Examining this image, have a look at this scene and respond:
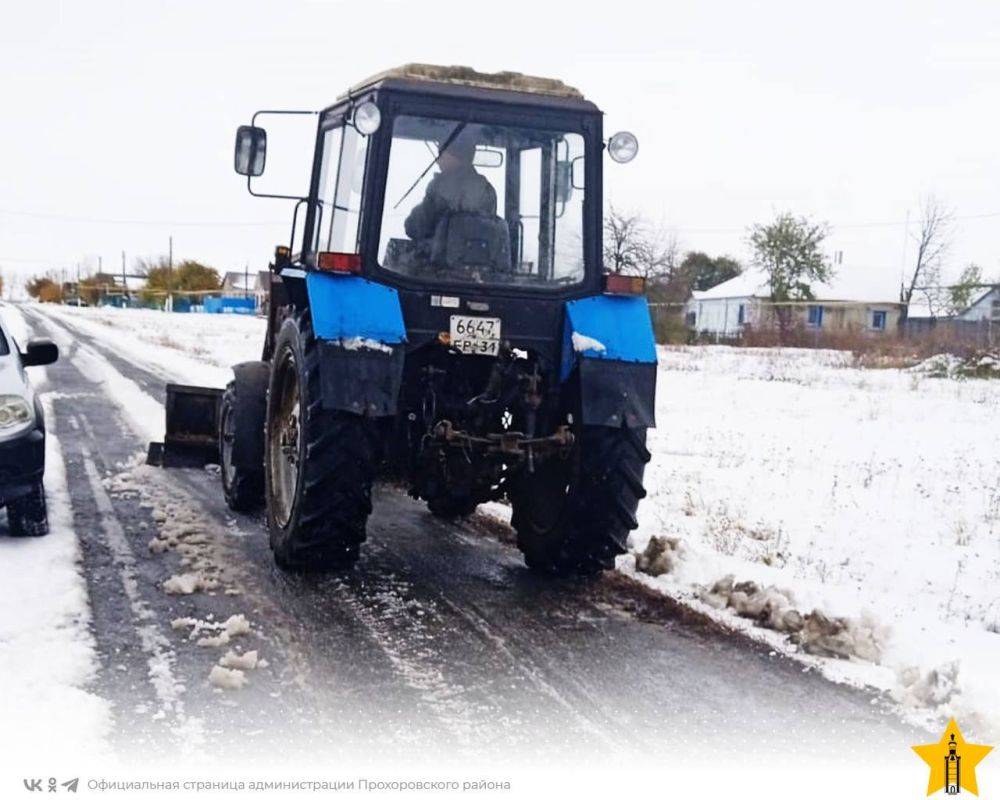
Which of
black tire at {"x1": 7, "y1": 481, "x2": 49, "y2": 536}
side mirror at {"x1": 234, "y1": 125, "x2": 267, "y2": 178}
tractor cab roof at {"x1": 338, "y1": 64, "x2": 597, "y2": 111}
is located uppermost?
tractor cab roof at {"x1": 338, "y1": 64, "x2": 597, "y2": 111}

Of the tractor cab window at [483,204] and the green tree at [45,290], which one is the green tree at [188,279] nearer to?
the green tree at [45,290]

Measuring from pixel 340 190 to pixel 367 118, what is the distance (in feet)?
3.30

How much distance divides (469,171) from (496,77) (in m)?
0.57

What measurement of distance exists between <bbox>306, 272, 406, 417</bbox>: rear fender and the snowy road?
1105mm

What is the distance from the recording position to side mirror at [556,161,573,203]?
6.57 metres

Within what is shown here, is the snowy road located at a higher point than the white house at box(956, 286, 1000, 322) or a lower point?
lower

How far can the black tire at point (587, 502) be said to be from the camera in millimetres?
6293

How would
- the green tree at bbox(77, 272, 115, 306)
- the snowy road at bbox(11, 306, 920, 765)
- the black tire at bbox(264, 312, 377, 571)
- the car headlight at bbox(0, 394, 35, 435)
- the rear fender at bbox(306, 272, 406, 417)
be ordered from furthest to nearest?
the green tree at bbox(77, 272, 115, 306)
the car headlight at bbox(0, 394, 35, 435)
the black tire at bbox(264, 312, 377, 571)
the rear fender at bbox(306, 272, 406, 417)
the snowy road at bbox(11, 306, 920, 765)

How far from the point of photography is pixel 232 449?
800cm

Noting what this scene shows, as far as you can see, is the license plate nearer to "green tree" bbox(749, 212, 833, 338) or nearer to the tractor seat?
the tractor seat

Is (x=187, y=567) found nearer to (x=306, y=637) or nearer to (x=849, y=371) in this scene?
(x=306, y=637)

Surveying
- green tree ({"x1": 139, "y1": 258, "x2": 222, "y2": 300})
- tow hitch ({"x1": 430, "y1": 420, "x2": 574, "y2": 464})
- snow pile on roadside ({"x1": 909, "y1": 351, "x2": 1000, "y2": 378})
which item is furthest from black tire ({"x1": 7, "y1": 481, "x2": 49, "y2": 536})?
green tree ({"x1": 139, "y1": 258, "x2": 222, "y2": 300})

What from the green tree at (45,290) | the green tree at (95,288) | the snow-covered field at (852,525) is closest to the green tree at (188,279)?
the green tree at (95,288)

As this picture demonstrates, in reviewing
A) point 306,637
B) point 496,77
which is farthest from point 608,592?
point 496,77
